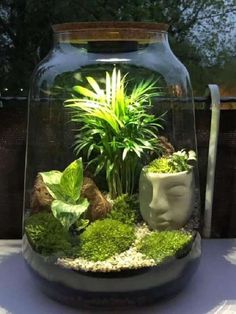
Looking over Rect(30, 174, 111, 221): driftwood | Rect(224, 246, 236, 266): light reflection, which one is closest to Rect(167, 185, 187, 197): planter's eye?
Rect(30, 174, 111, 221): driftwood

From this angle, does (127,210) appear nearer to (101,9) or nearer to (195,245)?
(195,245)

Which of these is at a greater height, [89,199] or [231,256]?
[89,199]

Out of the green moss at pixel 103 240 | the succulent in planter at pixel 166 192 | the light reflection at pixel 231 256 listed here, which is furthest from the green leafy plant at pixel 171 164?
the light reflection at pixel 231 256

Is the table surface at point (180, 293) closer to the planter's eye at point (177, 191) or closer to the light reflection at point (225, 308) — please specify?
the light reflection at point (225, 308)

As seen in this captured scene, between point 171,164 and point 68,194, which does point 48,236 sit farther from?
point 171,164

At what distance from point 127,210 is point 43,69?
292 millimetres

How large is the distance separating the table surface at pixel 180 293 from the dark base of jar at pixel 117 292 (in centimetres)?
2

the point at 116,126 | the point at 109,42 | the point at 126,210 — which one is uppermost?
the point at 109,42

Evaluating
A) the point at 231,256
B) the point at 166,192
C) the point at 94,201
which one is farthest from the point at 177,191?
the point at 231,256

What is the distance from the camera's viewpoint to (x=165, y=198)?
2.93 feet

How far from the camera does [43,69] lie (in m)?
1.01

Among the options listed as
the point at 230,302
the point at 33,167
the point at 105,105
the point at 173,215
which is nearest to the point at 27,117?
the point at 33,167

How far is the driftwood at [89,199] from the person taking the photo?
2.98 feet

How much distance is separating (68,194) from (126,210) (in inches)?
4.4
